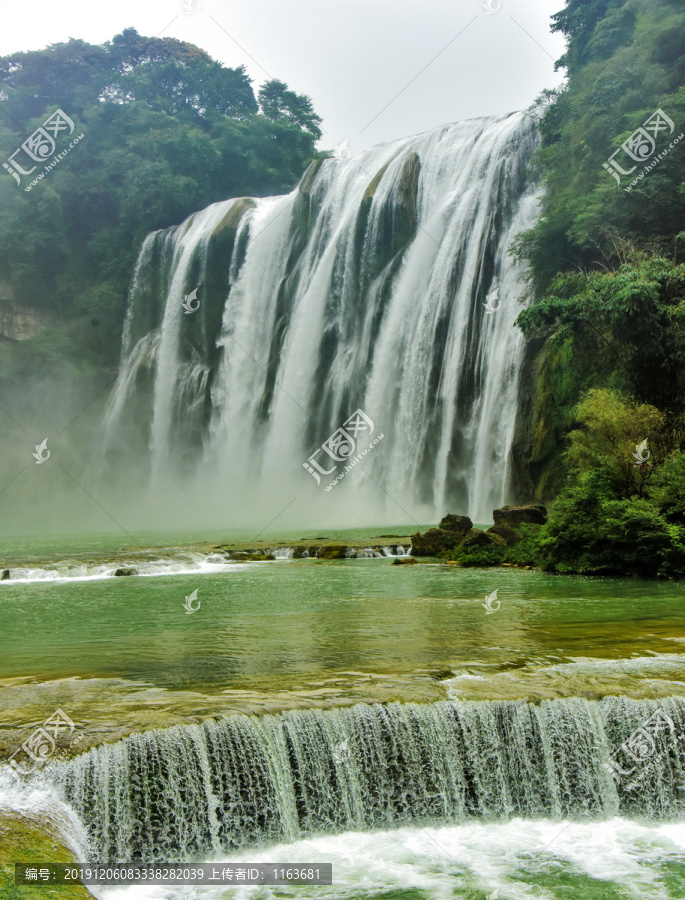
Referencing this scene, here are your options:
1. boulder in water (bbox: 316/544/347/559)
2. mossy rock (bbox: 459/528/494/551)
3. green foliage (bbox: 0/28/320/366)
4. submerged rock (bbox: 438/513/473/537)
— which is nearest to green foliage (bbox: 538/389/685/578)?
mossy rock (bbox: 459/528/494/551)

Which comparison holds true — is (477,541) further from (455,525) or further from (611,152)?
(611,152)

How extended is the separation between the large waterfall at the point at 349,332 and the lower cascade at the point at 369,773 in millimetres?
18160

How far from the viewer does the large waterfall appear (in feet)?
88.0

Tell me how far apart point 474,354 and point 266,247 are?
14339mm

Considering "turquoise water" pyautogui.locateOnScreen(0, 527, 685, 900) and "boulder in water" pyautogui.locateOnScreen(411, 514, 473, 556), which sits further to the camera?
"boulder in water" pyautogui.locateOnScreen(411, 514, 473, 556)

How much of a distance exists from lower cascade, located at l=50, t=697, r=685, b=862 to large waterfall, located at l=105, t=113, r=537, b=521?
59.6 feet

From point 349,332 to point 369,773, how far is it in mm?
26775

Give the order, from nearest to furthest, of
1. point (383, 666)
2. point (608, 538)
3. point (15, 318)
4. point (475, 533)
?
1. point (383, 666)
2. point (608, 538)
3. point (475, 533)
4. point (15, 318)

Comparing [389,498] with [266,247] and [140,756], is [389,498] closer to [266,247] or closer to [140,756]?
[266,247]

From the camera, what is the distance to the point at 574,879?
17.9ft

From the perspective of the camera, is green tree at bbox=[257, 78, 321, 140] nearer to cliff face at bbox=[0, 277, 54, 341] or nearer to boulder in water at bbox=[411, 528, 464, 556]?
cliff face at bbox=[0, 277, 54, 341]

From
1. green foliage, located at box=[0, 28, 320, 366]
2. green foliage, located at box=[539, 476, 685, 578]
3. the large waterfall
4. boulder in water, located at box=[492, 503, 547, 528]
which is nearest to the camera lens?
green foliage, located at box=[539, 476, 685, 578]

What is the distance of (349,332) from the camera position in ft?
106

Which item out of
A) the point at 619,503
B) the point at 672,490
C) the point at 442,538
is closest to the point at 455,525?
the point at 442,538
